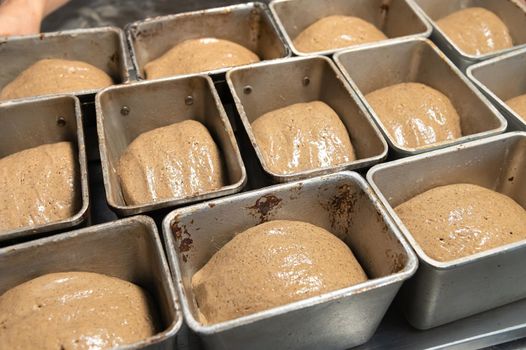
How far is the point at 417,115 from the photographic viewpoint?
1652mm

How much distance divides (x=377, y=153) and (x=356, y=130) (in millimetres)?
153

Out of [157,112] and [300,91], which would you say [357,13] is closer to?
[300,91]

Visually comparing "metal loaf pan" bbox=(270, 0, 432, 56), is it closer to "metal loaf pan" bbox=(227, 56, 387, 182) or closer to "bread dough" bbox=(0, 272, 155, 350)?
"metal loaf pan" bbox=(227, 56, 387, 182)

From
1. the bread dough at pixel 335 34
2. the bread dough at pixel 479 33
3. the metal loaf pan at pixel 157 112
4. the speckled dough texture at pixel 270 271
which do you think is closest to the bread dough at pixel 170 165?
the metal loaf pan at pixel 157 112

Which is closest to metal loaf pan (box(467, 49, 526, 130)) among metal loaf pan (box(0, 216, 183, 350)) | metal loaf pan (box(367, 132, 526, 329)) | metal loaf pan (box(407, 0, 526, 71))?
metal loaf pan (box(407, 0, 526, 71))

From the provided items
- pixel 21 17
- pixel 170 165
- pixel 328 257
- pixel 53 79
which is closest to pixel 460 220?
pixel 328 257

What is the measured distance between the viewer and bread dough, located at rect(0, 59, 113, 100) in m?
1.74

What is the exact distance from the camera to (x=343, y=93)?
1.65 m

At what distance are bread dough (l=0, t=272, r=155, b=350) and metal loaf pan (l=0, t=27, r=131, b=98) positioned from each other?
90 cm

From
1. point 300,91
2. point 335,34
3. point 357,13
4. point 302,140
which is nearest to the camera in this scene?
point 302,140

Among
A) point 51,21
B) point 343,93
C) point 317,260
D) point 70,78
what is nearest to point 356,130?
point 343,93

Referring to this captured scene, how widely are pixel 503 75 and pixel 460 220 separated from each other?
789 millimetres

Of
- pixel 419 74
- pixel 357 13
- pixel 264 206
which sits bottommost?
pixel 264 206

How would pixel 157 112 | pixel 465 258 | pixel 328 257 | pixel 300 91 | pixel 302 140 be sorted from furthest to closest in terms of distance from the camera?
pixel 300 91 < pixel 157 112 < pixel 302 140 < pixel 328 257 < pixel 465 258
